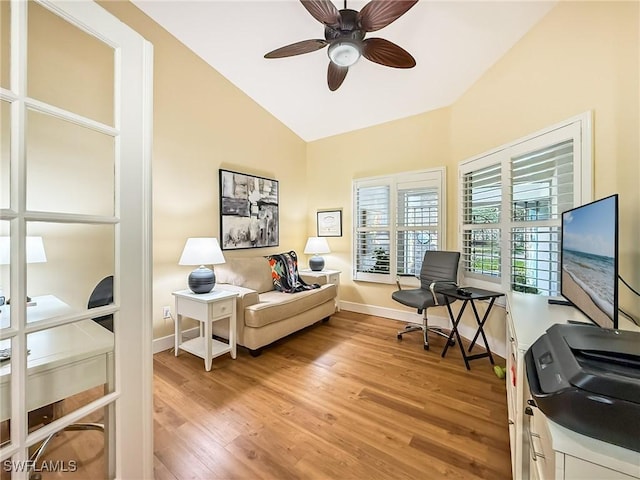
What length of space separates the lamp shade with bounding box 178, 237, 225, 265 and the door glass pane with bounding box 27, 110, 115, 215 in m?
1.55

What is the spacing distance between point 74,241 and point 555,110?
9.76 feet

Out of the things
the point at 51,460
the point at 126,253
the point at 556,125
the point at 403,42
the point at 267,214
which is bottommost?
the point at 51,460

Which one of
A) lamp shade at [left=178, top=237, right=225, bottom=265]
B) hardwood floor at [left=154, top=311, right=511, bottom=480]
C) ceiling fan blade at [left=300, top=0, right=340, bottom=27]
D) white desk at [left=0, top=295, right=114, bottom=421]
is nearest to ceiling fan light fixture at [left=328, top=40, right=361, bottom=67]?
ceiling fan blade at [left=300, top=0, right=340, bottom=27]

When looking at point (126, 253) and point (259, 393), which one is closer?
point (126, 253)

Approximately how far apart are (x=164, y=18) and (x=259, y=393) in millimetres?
3470

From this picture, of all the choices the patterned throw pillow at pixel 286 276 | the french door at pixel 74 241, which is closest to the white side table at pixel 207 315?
the patterned throw pillow at pixel 286 276

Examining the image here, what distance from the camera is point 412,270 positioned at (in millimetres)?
3525

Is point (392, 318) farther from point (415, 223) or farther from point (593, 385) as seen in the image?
point (593, 385)

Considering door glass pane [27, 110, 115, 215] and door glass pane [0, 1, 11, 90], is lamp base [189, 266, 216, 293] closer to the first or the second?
door glass pane [27, 110, 115, 215]

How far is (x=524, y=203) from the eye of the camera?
7.51 ft

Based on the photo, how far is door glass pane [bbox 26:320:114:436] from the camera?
0.83 m

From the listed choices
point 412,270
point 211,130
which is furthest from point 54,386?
point 412,270

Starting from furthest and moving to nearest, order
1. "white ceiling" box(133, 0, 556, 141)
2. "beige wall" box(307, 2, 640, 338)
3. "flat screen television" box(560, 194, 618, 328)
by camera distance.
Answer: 1. "white ceiling" box(133, 0, 556, 141)
2. "beige wall" box(307, 2, 640, 338)
3. "flat screen television" box(560, 194, 618, 328)

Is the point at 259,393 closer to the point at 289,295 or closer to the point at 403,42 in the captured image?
the point at 289,295
